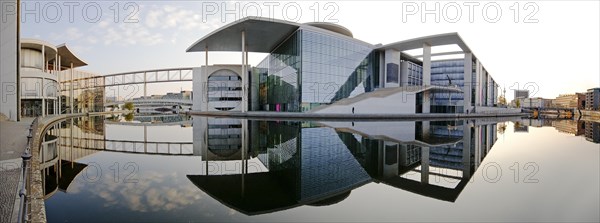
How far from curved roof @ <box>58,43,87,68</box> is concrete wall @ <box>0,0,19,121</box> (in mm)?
18712

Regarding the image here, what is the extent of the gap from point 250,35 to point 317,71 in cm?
1036

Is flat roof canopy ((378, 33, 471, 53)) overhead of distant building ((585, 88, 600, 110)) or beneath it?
overhead

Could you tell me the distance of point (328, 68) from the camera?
39.2 metres

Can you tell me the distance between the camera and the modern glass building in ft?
120

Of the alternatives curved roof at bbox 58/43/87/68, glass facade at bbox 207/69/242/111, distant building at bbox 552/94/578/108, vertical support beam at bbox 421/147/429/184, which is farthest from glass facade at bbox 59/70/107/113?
distant building at bbox 552/94/578/108

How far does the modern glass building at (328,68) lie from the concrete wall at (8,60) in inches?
754

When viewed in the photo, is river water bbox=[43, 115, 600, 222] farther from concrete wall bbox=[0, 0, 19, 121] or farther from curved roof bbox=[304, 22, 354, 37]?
curved roof bbox=[304, 22, 354, 37]

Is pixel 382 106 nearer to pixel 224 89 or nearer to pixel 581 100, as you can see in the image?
pixel 224 89

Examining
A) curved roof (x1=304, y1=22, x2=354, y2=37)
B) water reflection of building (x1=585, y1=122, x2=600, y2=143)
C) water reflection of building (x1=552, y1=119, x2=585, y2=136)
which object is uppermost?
curved roof (x1=304, y1=22, x2=354, y2=37)

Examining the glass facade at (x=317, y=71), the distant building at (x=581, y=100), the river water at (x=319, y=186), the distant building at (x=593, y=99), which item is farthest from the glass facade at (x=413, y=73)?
the distant building at (x=581, y=100)

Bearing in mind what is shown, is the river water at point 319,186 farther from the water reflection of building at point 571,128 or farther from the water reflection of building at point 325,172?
the water reflection of building at point 571,128

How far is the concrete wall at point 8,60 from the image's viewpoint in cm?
2125

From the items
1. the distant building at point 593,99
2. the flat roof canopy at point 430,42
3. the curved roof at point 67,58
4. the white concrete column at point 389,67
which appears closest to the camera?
the curved roof at point 67,58

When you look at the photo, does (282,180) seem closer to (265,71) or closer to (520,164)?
(520,164)
